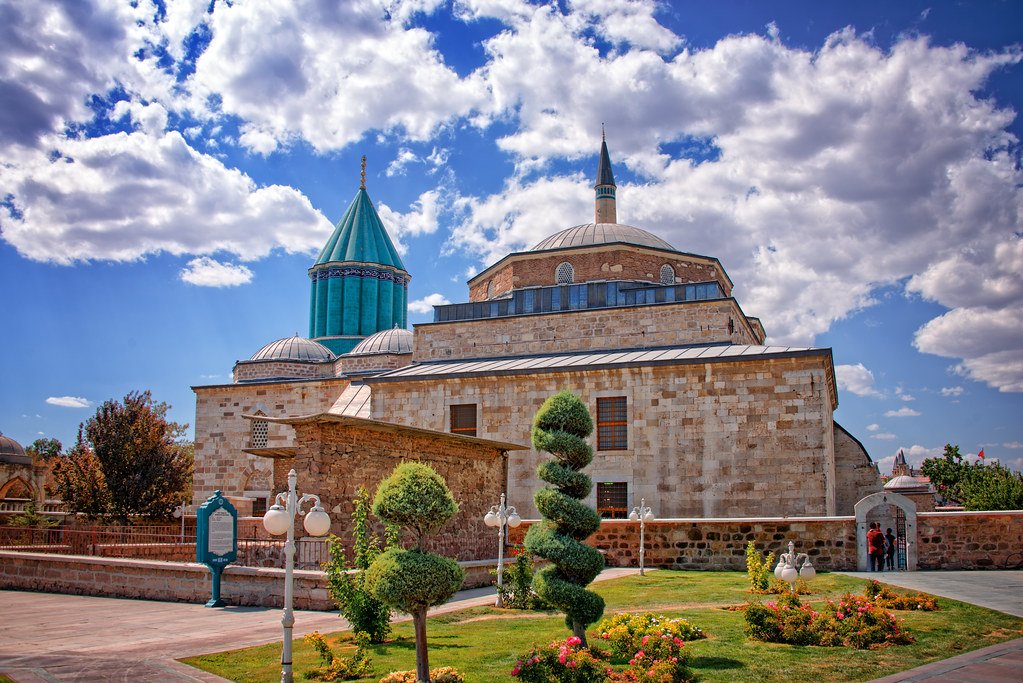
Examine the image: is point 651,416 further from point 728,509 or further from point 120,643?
point 120,643

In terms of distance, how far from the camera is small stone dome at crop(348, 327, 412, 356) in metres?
36.7

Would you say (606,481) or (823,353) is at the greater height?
(823,353)

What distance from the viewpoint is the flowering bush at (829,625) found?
896cm

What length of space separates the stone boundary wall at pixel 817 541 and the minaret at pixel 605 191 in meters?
17.2

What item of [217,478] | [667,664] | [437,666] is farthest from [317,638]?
[217,478]

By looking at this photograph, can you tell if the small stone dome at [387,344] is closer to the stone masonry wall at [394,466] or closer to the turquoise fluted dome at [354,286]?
the turquoise fluted dome at [354,286]

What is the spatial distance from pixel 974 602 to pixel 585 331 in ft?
50.7

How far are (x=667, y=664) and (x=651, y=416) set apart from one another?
1464cm

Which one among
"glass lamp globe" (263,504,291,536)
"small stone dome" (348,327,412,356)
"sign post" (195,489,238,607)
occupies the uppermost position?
"small stone dome" (348,327,412,356)

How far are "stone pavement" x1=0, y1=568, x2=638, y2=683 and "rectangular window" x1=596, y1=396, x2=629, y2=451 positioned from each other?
8578 millimetres

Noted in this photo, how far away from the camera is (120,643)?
31.2 ft

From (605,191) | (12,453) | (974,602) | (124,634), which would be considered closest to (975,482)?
(605,191)

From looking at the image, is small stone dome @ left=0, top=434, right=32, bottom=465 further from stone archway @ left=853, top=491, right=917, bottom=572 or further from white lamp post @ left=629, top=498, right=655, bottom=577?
stone archway @ left=853, top=491, right=917, bottom=572

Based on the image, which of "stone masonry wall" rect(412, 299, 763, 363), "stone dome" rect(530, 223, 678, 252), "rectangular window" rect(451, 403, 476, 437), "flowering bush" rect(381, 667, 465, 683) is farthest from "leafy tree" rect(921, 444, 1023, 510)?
"flowering bush" rect(381, 667, 465, 683)
